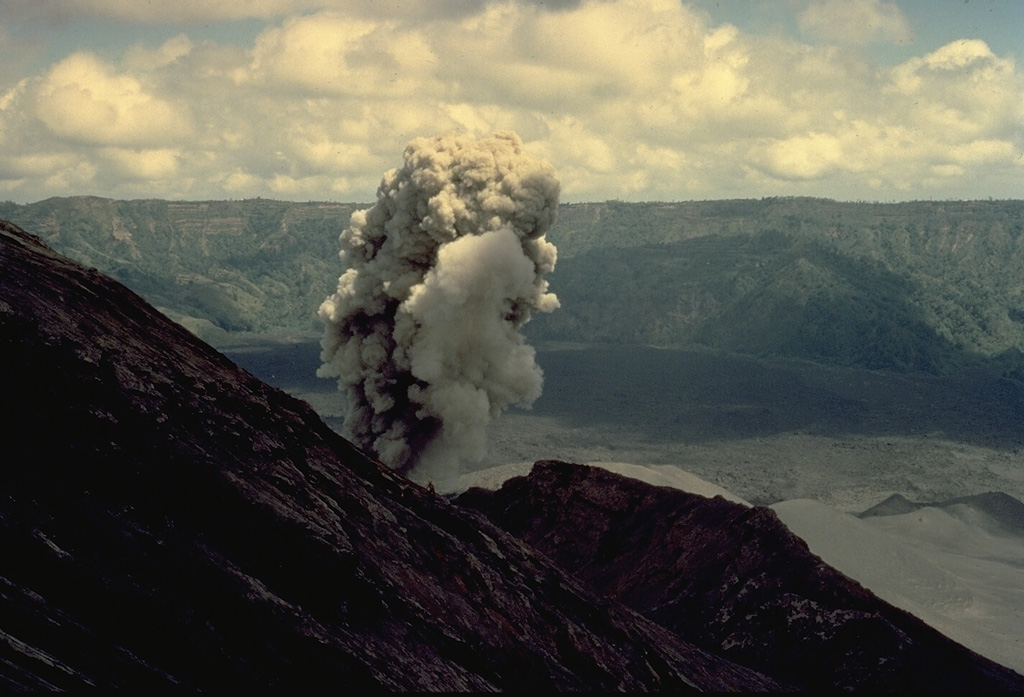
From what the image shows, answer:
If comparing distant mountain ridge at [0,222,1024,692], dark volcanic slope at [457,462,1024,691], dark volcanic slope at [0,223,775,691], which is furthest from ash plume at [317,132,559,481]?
dark volcanic slope at [0,223,775,691]

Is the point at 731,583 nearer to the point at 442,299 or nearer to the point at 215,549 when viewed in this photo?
the point at 215,549

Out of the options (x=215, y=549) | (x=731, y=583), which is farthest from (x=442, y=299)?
(x=215, y=549)

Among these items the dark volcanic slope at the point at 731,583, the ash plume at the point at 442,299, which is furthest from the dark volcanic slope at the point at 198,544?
the ash plume at the point at 442,299

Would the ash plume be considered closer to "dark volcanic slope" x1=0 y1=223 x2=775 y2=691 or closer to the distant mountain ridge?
the distant mountain ridge

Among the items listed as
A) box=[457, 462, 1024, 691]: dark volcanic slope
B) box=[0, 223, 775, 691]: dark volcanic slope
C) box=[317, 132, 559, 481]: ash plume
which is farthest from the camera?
box=[317, 132, 559, 481]: ash plume

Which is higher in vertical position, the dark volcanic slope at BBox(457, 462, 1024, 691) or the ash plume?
the ash plume

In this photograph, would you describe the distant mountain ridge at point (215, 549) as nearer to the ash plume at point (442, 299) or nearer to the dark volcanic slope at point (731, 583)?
the dark volcanic slope at point (731, 583)

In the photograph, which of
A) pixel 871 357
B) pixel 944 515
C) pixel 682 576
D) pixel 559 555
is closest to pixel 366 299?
pixel 559 555
